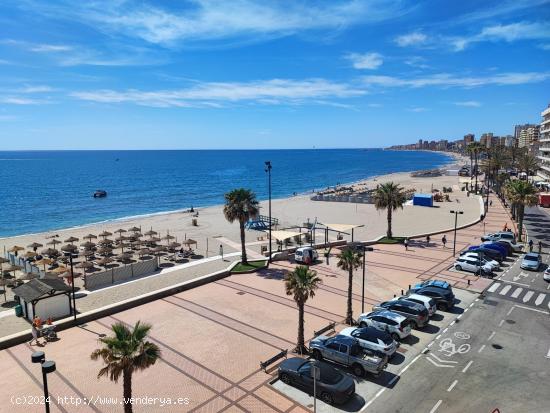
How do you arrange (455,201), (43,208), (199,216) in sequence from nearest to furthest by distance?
(199,216), (455,201), (43,208)

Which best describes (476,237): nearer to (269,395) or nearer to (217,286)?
(217,286)

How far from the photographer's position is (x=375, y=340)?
1884 cm

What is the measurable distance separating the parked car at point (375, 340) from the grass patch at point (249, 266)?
14220mm

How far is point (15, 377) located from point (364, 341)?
1508 cm

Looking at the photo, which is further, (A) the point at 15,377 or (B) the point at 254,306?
(B) the point at 254,306

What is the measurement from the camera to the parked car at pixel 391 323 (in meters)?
20.6

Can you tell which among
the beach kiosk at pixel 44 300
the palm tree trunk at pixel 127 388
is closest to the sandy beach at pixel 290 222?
the beach kiosk at pixel 44 300

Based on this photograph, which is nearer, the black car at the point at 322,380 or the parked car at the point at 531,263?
the black car at the point at 322,380

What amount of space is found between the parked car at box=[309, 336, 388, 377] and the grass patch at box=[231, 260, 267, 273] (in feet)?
47.0

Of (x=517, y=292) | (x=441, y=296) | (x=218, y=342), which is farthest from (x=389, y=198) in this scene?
(x=218, y=342)

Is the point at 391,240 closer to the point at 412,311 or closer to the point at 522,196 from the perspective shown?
the point at 522,196

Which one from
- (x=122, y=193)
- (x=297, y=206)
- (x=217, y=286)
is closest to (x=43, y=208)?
(x=122, y=193)

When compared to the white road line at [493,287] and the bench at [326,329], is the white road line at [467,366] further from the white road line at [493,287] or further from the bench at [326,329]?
the white road line at [493,287]

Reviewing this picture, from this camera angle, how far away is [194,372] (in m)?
17.8
